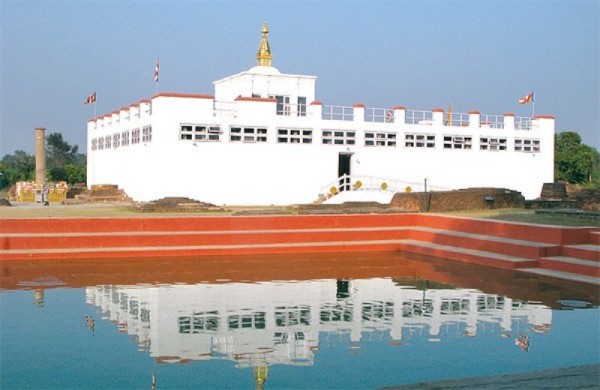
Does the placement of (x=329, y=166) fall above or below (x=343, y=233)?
above

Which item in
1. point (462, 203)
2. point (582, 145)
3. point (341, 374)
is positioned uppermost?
point (582, 145)

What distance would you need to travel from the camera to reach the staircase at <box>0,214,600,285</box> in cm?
1506

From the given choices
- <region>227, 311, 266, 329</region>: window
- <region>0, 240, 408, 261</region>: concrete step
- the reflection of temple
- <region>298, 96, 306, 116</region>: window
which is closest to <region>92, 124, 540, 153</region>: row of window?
<region>298, 96, 306, 116</region>: window

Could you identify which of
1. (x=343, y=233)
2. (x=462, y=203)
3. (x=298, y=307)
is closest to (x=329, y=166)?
(x=462, y=203)

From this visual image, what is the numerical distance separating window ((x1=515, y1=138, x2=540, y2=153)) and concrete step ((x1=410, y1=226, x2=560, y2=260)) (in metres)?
17.3

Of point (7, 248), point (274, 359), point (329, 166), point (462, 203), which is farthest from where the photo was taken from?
point (329, 166)

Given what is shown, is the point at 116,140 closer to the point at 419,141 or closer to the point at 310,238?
the point at 419,141

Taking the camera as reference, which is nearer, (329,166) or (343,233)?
(343,233)

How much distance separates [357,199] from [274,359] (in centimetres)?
2105

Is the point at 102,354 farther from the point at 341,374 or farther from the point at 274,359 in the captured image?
the point at 341,374

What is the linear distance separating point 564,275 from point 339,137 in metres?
18.8

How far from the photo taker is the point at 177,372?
732 centimetres

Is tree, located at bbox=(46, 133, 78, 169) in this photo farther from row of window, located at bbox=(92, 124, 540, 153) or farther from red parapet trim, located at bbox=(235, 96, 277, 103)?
red parapet trim, located at bbox=(235, 96, 277, 103)

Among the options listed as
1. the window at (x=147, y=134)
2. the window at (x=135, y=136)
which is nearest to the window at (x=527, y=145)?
the window at (x=147, y=134)
